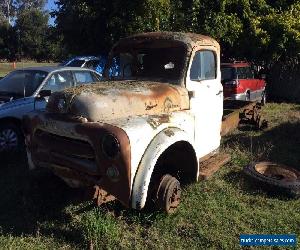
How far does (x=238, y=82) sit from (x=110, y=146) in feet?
34.8

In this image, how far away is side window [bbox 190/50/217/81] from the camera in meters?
5.88

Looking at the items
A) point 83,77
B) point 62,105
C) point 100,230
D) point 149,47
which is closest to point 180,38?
point 149,47

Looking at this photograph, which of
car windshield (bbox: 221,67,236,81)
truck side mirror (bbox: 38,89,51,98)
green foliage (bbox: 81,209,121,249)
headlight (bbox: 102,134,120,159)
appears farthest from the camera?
car windshield (bbox: 221,67,236,81)

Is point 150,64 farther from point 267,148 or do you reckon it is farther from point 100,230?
point 267,148

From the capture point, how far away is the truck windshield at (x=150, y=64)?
578 centimetres

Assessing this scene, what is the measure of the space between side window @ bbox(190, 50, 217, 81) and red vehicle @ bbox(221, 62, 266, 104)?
26.2 ft

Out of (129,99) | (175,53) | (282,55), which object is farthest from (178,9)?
(129,99)

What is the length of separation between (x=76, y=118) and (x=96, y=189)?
2.62 ft

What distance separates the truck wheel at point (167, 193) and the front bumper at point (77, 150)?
0.72 metres

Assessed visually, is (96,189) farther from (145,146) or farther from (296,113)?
(296,113)

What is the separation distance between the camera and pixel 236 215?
5355 millimetres

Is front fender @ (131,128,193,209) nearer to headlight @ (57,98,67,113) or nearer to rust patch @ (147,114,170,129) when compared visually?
rust patch @ (147,114,170,129)

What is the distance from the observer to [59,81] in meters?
8.58

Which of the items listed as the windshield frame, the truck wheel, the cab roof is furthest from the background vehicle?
the truck wheel
